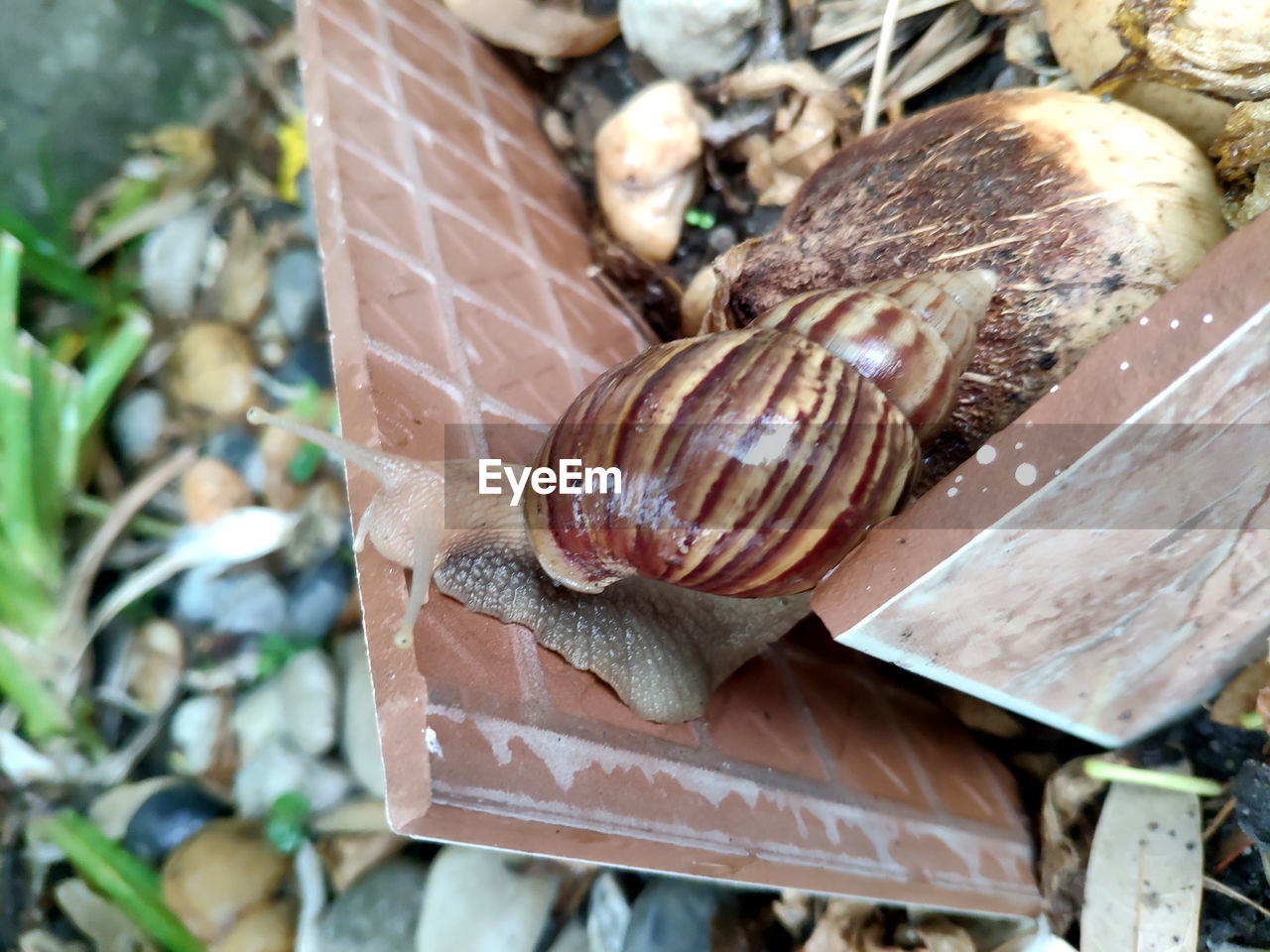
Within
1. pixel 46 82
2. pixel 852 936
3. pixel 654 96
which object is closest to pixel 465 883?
pixel 852 936

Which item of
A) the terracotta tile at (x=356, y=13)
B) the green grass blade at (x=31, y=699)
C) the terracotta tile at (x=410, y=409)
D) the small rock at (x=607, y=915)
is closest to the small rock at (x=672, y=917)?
the small rock at (x=607, y=915)

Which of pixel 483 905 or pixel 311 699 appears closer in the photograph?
pixel 483 905

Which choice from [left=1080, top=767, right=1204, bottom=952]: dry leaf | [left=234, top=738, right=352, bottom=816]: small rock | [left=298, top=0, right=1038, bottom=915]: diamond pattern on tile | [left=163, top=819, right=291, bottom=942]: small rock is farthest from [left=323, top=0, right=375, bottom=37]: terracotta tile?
[left=1080, top=767, right=1204, bottom=952]: dry leaf

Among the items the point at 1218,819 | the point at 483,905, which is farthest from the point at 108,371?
the point at 1218,819

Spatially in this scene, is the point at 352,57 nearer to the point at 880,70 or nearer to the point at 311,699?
the point at 880,70

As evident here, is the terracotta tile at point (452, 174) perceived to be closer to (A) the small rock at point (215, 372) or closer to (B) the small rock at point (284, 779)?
(A) the small rock at point (215, 372)

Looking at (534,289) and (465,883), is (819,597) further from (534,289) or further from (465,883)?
(465,883)
